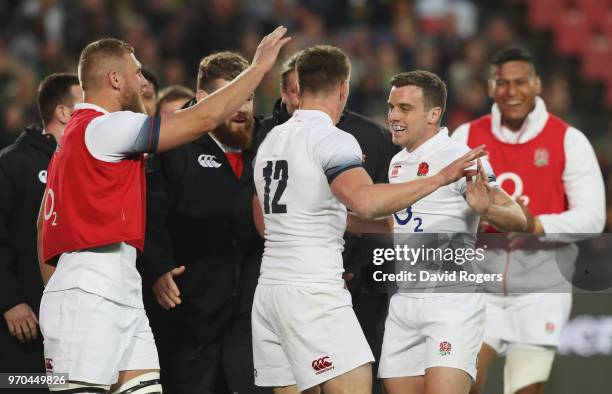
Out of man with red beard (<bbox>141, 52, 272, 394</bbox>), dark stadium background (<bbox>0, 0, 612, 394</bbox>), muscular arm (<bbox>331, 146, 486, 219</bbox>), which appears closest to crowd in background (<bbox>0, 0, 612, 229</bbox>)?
dark stadium background (<bbox>0, 0, 612, 394</bbox>)

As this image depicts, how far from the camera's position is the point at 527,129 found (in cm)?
734

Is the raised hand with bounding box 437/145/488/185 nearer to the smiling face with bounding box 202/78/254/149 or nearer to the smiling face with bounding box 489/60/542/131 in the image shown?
the smiling face with bounding box 202/78/254/149

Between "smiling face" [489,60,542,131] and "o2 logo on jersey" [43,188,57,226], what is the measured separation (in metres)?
3.47

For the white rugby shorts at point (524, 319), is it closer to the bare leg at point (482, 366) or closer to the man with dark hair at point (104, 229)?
the bare leg at point (482, 366)

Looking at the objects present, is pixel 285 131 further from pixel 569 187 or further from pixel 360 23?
Answer: pixel 360 23

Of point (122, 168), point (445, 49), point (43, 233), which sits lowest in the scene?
point (43, 233)

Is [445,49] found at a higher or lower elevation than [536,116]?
higher

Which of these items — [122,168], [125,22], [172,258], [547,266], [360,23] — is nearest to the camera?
[122,168]

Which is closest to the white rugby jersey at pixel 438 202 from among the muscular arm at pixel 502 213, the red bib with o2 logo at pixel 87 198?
the muscular arm at pixel 502 213

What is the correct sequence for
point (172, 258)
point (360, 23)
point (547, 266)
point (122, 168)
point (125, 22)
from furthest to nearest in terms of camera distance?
point (360, 23), point (125, 22), point (547, 266), point (172, 258), point (122, 168)

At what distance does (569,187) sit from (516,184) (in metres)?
0.36

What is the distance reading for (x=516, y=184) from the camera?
7215 millimetres

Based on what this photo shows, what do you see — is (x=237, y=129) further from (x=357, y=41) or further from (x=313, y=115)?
(x=357, y=41)

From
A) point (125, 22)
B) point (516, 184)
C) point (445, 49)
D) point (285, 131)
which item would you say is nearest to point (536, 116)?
point (516, 184)
